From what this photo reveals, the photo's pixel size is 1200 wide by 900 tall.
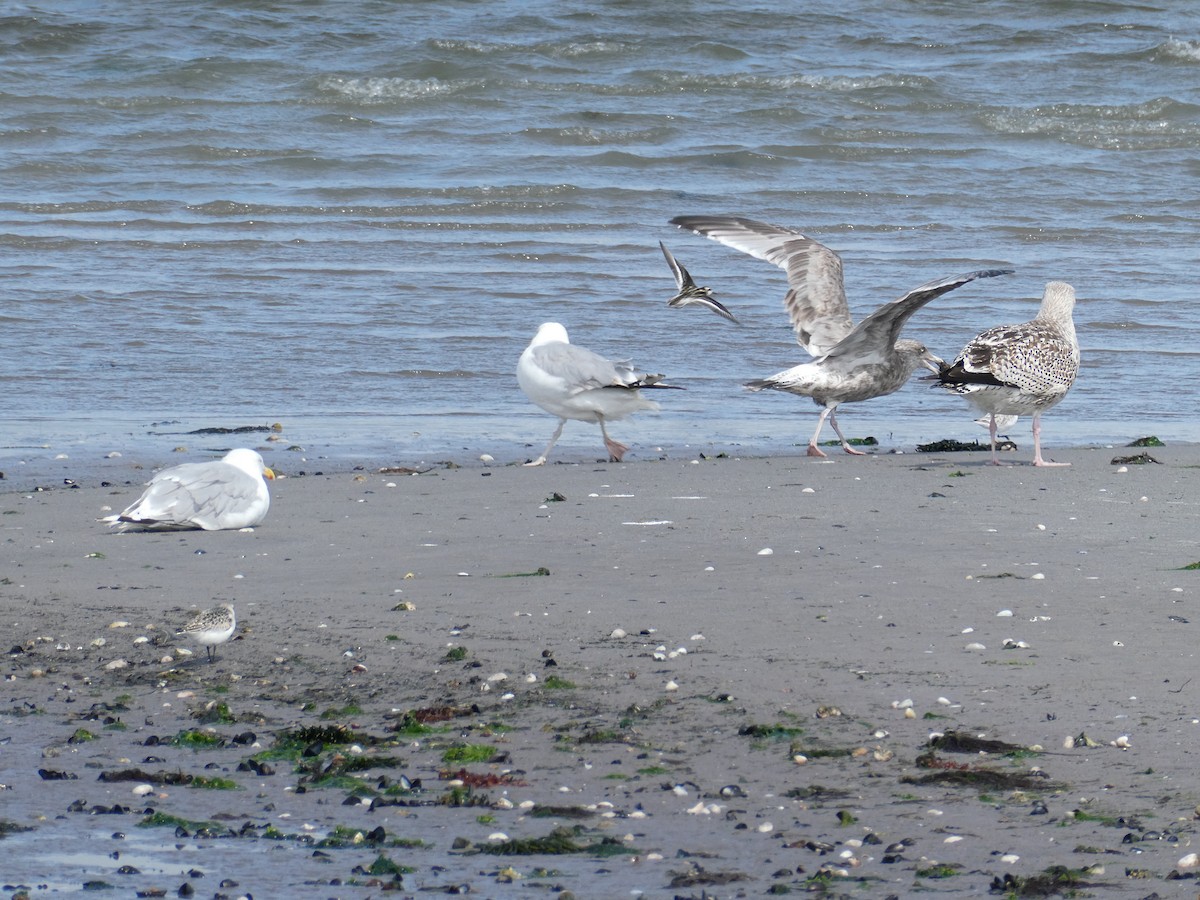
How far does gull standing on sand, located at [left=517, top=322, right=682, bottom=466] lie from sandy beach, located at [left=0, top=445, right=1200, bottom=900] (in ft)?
6.10

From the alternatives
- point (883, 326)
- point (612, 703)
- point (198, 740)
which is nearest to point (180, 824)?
point (198, 740)

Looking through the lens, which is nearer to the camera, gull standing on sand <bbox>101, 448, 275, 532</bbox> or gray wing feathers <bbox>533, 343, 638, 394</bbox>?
gull standing on sand <bbox>101, 448, 275, 532</bbox>

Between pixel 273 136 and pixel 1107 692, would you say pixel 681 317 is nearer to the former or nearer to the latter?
pixel 1107 692

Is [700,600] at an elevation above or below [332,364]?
above

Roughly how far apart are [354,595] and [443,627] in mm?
541

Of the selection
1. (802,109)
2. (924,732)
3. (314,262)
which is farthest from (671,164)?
(924,732)

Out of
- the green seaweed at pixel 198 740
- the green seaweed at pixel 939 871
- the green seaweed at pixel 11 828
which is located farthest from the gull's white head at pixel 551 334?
the green seaweed at pixel 939 871

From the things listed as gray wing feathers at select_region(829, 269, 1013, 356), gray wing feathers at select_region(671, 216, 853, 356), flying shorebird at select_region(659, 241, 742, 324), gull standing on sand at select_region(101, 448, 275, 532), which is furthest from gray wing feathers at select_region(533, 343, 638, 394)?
gull standing on sand at select_region(101, 448, 275, 532)

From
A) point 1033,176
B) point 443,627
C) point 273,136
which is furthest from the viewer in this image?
point 273,136

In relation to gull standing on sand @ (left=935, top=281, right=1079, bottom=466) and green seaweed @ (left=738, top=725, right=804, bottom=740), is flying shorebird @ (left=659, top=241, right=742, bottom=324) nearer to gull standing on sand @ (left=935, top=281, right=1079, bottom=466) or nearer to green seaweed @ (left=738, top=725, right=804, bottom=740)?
gull standing on sand @ (left=935, top=281, right=1079, bottom=466)

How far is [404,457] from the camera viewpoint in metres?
9.19

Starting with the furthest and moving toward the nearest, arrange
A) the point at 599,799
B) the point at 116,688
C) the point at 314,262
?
the point at 314,262, the point at 116,688, the point at 599,799

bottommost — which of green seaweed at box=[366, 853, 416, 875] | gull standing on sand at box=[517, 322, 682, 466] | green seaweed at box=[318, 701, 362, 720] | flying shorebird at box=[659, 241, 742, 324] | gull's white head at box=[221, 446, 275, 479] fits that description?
gull standing on sand at box=[517, 322, 682, 466]

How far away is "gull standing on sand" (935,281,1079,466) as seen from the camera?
29.5 feet
